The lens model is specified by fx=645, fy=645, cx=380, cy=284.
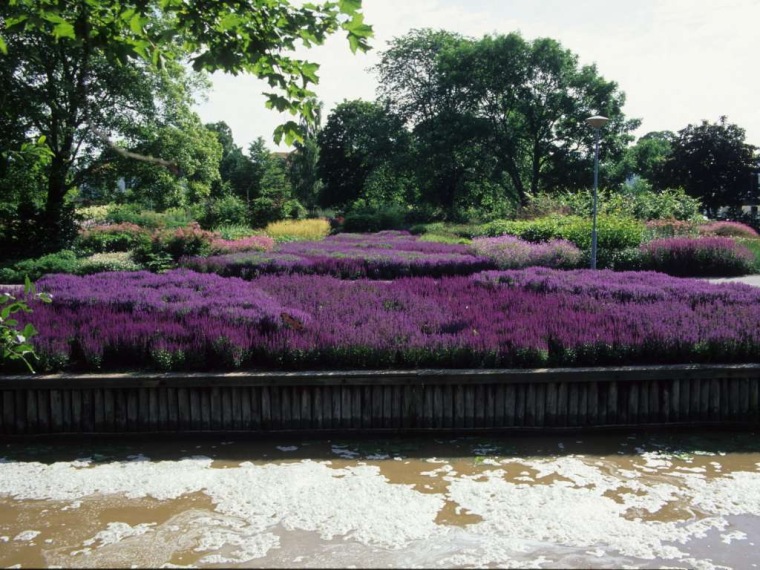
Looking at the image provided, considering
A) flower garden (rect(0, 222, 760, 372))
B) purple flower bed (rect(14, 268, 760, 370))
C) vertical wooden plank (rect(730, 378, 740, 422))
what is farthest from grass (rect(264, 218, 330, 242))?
vertical wooden plank (rect(730, 378, 740, 422))

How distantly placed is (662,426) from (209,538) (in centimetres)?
441

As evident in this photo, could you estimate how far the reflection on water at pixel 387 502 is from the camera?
385cm

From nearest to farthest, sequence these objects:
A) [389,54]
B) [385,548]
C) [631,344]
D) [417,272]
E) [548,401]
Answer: [385,548] < [548,401] < [631,344] < [417,272] < [389,54]

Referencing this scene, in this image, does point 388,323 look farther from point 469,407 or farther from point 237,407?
point 237,407

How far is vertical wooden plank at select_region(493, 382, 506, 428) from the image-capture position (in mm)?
6133

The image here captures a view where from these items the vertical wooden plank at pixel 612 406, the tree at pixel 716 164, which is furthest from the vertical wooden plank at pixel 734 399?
the tree at pixel 716 164

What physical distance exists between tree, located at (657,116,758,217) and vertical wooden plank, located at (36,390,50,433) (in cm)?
4291

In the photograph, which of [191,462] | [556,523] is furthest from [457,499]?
[191,462]

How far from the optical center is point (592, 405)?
6.21 meters

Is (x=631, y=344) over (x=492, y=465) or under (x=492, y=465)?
over

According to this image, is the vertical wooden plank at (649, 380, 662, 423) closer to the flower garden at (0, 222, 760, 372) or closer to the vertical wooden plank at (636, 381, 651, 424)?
the vertical wooden plank at (636, 381, 651, 424)

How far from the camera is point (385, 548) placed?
3.89m

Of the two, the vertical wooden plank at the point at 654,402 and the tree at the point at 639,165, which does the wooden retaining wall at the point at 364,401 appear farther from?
the tree at the point at 639,165

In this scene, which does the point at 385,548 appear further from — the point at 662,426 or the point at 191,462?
the point at 662,426
